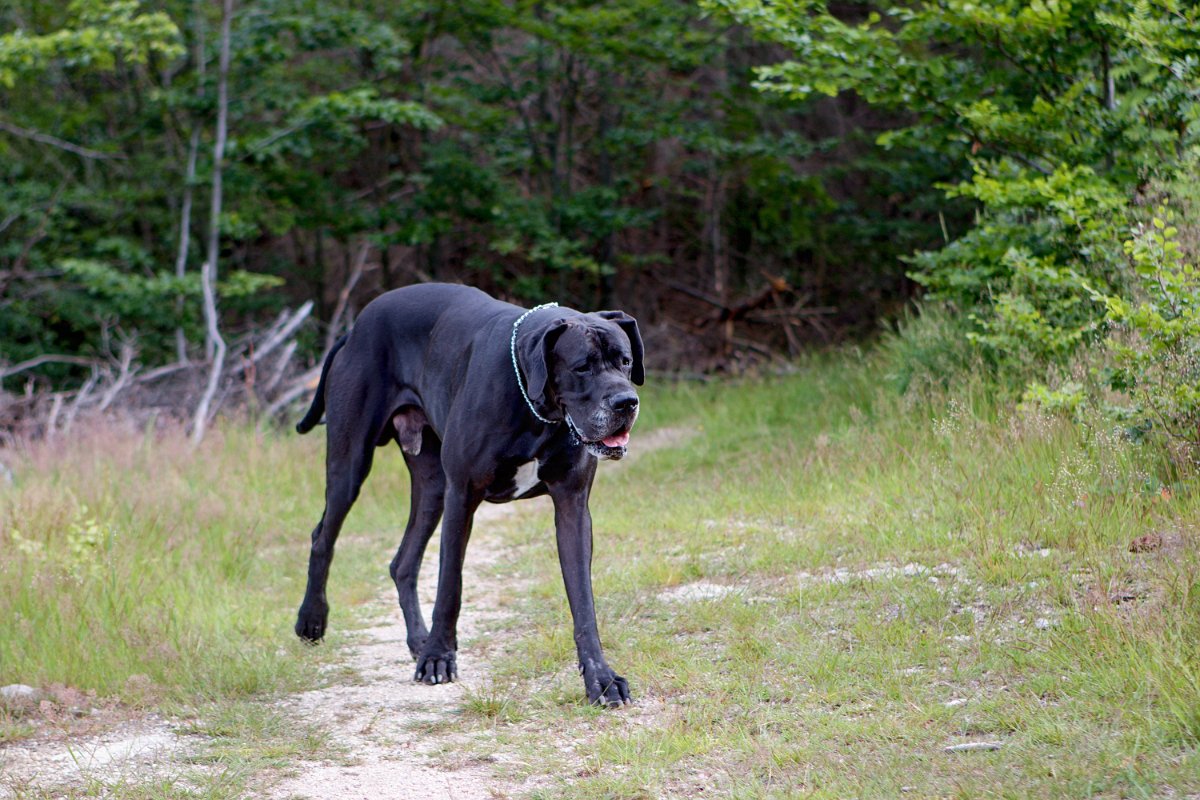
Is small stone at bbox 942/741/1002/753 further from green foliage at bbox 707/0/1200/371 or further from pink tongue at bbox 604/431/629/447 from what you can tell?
green foliage at bbox 707/0/1200/371

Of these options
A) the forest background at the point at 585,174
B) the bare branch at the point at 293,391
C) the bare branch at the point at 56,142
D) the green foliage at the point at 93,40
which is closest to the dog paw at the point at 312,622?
the forest background at the point at 585,174

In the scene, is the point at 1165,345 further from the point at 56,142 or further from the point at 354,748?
the point at 56,142

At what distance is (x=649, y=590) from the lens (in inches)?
232

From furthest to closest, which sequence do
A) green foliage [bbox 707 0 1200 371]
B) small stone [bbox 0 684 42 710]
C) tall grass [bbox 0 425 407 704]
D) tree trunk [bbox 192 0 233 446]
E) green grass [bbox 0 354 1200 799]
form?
tree trunk [bbox 192 0 233 446] < green foliage [bbox 707 0 1200 371] < tall grass [bbox 0 425 407 704] < small stone [bbox 0 684 42 710] < green grass [bbox 0 354 1200 799]

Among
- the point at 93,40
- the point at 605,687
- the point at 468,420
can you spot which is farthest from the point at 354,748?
the point at 93,40

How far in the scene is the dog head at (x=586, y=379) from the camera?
430 cm

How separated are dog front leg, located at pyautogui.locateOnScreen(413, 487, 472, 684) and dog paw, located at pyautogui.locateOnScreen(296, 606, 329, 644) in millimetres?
782

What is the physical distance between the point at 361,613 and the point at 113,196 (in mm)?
9324

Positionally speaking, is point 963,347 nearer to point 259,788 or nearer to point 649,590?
point 649,590

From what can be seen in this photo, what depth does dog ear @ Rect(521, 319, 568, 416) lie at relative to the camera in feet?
14.4

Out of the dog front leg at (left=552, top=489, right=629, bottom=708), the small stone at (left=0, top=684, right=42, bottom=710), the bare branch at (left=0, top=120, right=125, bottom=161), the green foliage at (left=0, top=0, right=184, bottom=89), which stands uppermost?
the green foliage at (left=0, top=0, right=184, bottom=89)

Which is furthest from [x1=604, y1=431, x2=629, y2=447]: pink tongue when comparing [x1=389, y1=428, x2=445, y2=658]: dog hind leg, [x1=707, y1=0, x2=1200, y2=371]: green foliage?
[x1=707, y1=0, x2=1200, y2=371]: green foliage

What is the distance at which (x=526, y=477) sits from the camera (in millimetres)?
4734

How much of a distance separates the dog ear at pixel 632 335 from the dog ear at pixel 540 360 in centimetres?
33
